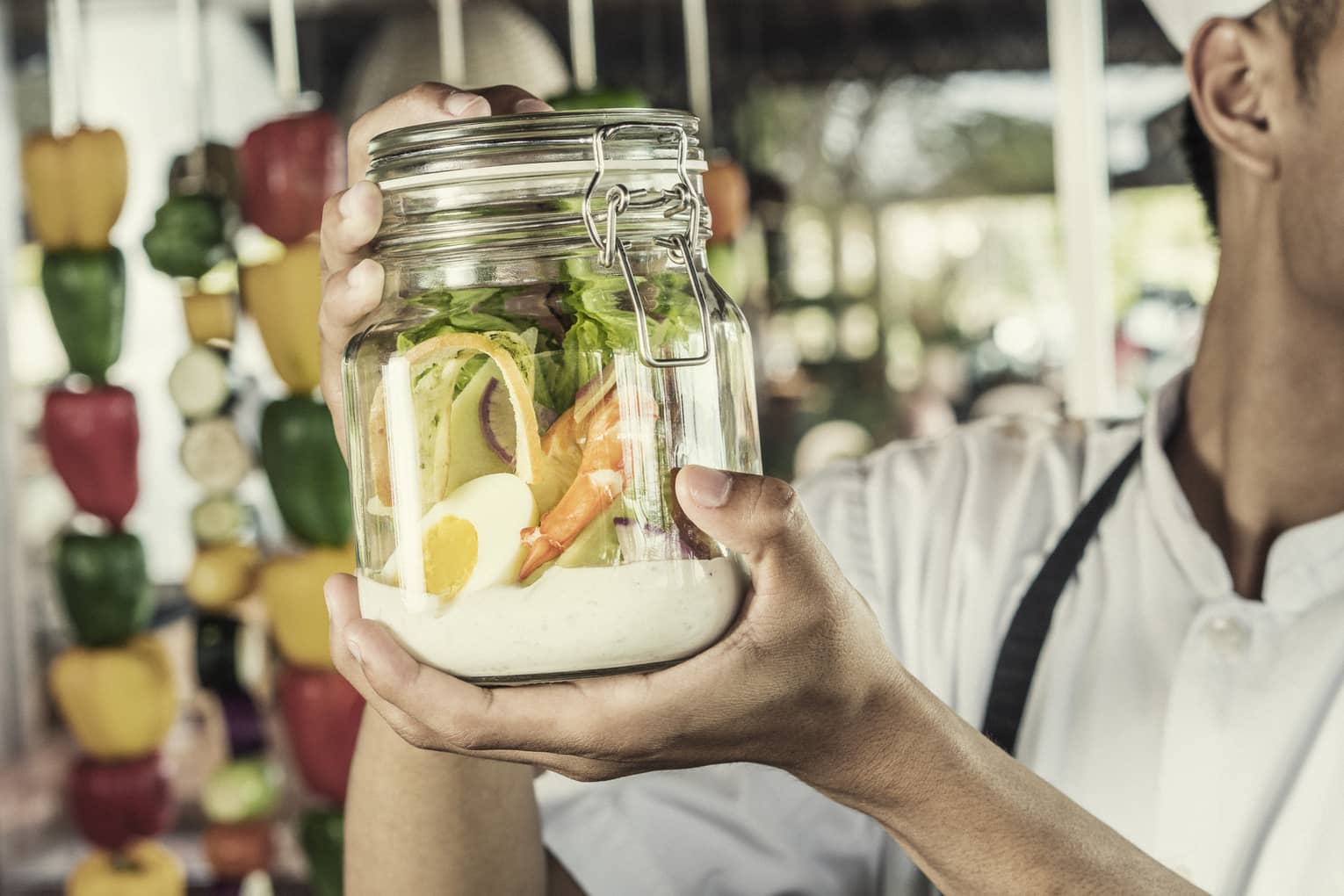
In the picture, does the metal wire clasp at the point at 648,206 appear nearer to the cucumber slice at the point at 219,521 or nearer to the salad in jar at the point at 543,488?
the salad in jar at the point at 543,488

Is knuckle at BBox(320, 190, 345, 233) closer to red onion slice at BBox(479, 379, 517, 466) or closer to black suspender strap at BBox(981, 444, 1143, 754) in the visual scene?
red onion slice at BBox(479, 379, 517, 466)

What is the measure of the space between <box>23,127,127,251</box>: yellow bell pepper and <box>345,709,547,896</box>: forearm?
1201 millimetres

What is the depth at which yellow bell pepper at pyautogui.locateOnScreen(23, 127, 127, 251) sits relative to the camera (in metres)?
1.79

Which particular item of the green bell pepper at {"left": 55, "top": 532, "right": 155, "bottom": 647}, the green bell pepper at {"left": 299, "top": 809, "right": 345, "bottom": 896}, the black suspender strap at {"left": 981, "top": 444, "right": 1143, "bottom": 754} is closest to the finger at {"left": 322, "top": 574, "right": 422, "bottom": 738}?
the black suspender strap at {"left": 981, "top": 444, "right": 1143, "bottom": 754}

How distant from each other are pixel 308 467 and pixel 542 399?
1124mm

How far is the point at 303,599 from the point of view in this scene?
66.4 inches

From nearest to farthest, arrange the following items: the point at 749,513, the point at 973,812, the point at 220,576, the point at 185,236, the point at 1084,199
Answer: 1. the point at 749,513
2. the point at 973,812
3. the point at 185,236
4. the point at 220,576
5. the point at 1084,199

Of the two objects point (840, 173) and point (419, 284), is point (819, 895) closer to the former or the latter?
point (419, 284)

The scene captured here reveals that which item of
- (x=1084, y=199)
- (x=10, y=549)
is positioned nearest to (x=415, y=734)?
(x=1084, y=199)

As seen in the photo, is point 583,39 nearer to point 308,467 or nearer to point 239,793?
point 308,467

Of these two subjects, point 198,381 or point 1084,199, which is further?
point 1084,199

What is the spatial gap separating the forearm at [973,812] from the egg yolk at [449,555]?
0.21m

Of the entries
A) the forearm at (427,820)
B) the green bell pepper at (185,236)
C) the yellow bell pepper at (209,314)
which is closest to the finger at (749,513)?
the forearm at (427,820)

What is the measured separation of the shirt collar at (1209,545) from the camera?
3.19ft
